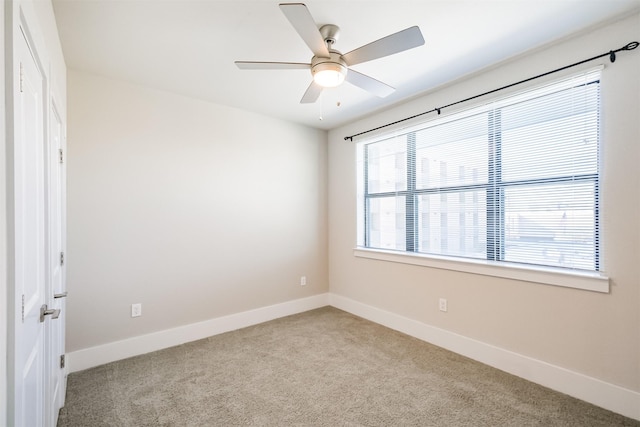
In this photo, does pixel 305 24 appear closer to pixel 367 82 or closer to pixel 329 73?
pixel 329 73

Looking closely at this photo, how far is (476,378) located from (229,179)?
3003 mm

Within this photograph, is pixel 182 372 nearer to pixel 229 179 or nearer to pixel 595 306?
pixel 229 179

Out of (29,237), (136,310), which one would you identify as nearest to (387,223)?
(136,310)

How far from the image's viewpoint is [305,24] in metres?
1.52

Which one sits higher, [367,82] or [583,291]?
[367,82]

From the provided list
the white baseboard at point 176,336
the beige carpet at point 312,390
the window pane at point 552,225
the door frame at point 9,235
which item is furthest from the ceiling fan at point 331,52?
the white baseboard at point 176,336

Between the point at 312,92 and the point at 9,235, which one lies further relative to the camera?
the point at 312,92

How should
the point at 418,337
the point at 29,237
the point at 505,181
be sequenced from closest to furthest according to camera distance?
the point at 29,237, the point at 505,181, the point at 418,337

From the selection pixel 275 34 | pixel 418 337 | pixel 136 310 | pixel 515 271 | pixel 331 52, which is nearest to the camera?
pixel 331 52

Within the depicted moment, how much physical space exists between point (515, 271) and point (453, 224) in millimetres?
705

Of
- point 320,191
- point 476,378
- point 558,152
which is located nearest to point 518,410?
point 476,378

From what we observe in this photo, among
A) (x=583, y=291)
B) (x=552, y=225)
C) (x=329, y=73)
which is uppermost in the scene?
(x=329, y=73)

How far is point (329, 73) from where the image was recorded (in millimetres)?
1881

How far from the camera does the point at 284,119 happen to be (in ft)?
12.5
